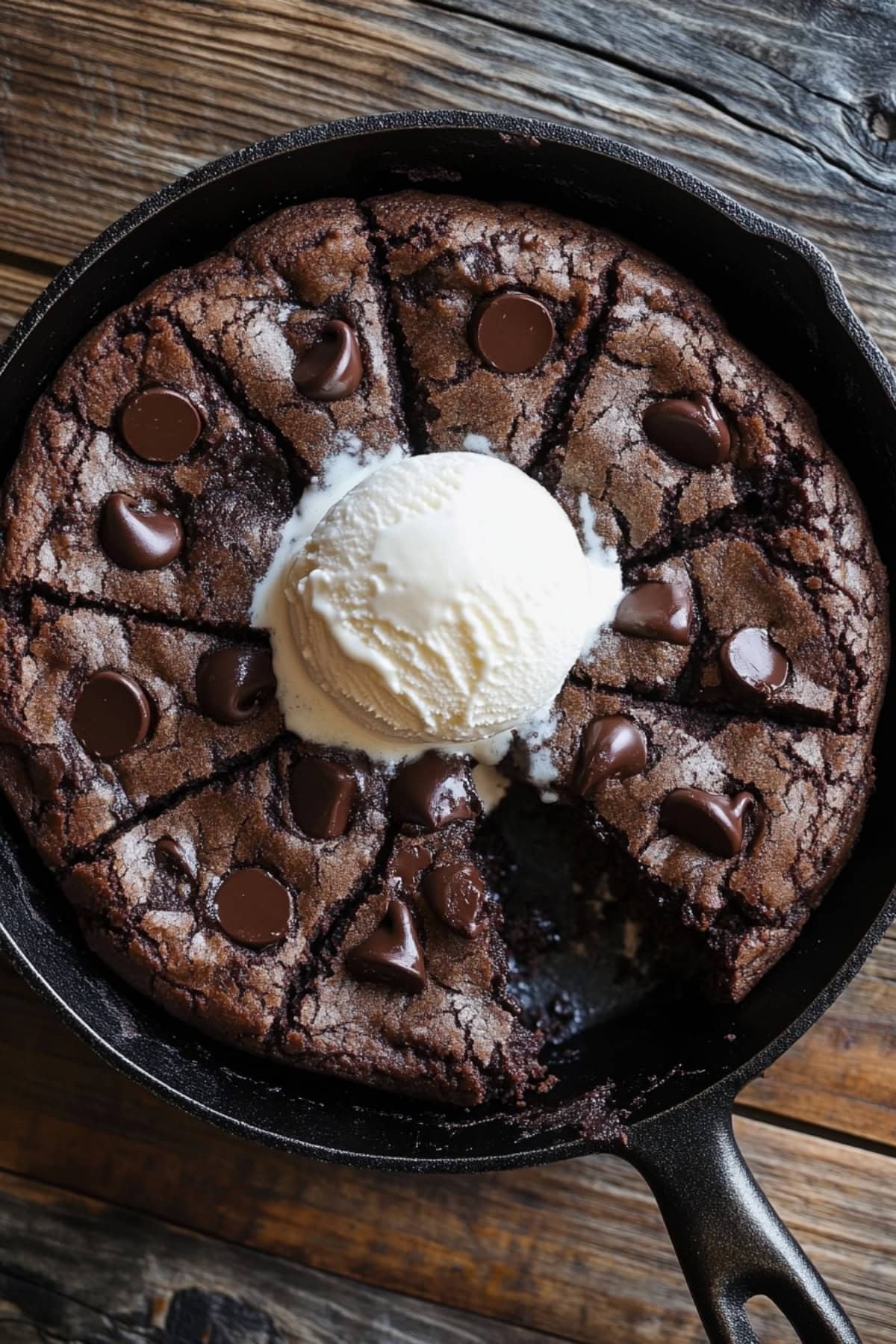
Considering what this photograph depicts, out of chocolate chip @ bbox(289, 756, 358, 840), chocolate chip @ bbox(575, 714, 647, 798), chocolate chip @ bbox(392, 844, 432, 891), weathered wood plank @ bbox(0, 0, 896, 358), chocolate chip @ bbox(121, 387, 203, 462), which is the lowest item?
chocolate chip @ bbox(392, 844, 432, 891)

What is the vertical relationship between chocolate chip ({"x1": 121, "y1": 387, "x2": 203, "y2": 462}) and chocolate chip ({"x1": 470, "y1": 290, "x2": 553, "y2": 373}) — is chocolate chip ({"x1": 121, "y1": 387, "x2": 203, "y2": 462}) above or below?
below

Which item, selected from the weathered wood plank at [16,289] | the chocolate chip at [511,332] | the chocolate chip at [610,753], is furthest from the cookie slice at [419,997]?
the weathered wood plank at [16,289]

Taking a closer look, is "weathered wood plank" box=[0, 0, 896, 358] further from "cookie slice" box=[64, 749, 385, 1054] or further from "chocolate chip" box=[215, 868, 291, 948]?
"chocolate chip" box=[215, 868, 291, 948]

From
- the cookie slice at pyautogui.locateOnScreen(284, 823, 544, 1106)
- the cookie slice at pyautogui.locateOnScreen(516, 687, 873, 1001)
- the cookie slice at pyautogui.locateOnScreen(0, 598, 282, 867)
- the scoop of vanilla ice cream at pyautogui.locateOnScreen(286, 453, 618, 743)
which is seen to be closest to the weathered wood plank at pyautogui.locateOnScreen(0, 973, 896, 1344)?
the cookie slice at pyautogui.locateOnScreen(284, 823, 544, 1106)

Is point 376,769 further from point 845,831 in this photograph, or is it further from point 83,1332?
point 83,1332

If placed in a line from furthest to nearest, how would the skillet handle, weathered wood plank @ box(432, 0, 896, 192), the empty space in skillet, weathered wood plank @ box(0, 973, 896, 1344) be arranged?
1. weathered wood plank @ box(0, 973, 896, 1344)
2. weathered wood plank @ box(432, 0, 896, 192)
3. the empty space in skillet
4. the skillet handle

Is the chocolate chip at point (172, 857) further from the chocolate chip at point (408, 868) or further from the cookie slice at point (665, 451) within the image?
the cookie slice at point (665, 451)

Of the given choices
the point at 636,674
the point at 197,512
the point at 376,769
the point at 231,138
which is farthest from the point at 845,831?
the point at 231,138
